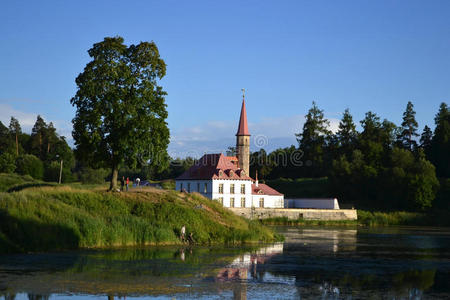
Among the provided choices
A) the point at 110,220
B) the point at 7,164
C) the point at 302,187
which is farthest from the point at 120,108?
the point at 302,187

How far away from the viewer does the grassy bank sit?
3324 inches

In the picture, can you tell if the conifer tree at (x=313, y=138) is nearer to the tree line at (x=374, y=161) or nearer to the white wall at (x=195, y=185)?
the tree line at (x=374, y=161)

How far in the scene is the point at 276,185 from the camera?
12288 cm

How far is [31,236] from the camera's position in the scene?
31438mm

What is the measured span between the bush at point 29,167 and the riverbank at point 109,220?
66710 mm

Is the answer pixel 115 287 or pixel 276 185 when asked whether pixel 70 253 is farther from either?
pixel 276 185

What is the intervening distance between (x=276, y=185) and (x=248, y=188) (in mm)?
32541

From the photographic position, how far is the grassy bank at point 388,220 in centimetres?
8444

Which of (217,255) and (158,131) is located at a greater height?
(158,131)

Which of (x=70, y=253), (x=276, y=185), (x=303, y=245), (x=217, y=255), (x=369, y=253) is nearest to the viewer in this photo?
(x=70, y=253)

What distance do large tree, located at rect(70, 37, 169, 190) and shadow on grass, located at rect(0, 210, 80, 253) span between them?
37.9 ft

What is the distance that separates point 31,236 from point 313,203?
6856 cm

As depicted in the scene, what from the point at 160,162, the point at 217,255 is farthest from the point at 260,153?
the point at 217,255

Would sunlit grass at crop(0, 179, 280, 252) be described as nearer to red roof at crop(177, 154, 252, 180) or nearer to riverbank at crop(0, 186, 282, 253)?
riverbank at crop(0, 186, 282, 253)
